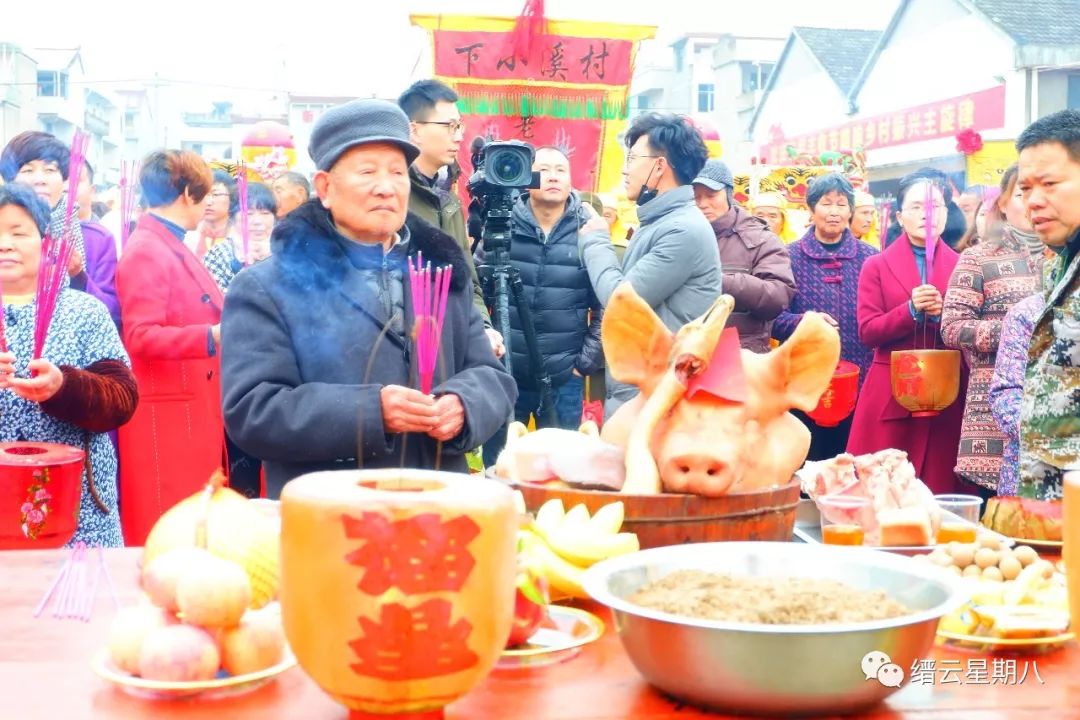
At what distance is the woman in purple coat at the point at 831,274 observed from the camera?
4836 millimetres

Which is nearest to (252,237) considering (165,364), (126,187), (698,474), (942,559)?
(126,187)

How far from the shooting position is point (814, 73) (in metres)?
26.5

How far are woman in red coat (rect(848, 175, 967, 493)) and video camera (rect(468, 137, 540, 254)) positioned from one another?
5.09ft

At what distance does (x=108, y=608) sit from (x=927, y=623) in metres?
0.94

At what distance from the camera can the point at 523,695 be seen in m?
1.01

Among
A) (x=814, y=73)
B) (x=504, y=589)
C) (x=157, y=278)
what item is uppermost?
(x=814, y=73)

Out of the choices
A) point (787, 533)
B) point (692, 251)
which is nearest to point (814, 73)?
point (692, 251)

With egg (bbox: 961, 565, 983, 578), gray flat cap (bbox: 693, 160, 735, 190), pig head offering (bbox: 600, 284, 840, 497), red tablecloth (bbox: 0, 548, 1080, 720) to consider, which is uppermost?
gray flat cap (bbox: 693, 160, 735, 190)

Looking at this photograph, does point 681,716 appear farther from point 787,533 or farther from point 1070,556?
point 787,533

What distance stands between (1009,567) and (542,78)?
4.42m

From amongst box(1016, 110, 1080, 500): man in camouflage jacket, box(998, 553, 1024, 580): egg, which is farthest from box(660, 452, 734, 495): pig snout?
box(1016, 110, 1080, 500): man in camouflage jacket

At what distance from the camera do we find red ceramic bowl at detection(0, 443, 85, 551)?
247cm

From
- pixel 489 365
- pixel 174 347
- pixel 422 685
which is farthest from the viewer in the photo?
pixel 174 347

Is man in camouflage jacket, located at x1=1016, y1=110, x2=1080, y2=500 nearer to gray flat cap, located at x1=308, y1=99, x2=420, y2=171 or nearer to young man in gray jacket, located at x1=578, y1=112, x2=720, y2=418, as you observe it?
young man in gray jacket, located at x1=578, y1=112, x2=720, y2=418
